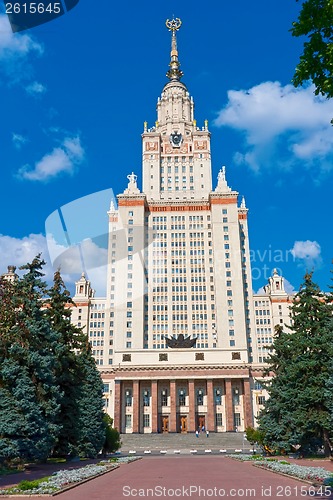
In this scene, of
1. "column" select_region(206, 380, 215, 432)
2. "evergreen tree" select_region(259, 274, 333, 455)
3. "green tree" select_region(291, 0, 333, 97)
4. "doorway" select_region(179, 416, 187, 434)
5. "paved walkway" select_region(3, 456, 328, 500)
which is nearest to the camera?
"green tree" select_region(291, 0, 333, 97)

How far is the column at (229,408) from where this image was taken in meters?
65.8

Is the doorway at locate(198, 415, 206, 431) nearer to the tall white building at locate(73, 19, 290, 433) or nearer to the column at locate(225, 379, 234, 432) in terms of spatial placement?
the tall white building at locate(73, 19, 290, 433)

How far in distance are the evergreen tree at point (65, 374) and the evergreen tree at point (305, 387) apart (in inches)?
533

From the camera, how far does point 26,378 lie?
2283 centimetres

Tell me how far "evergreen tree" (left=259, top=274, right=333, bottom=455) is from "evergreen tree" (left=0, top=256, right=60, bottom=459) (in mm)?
15083

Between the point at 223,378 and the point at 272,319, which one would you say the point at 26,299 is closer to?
the point at 223,378

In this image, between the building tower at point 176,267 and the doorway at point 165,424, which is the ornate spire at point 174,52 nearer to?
the building tower at point 176,267

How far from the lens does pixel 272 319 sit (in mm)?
96875

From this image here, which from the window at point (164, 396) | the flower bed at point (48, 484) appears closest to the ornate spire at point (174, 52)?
the window at point (164, 396)

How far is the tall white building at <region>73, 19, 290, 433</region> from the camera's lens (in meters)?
71.2

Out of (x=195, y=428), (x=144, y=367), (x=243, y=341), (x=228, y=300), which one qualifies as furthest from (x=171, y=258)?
(x=195, y=428)

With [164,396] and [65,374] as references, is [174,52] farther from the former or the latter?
[65,374]

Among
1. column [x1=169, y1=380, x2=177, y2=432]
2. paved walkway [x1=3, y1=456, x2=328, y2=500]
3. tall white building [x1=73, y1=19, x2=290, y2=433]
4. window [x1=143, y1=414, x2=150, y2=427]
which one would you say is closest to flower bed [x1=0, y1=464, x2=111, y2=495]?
paved walkway [x1=3, y1=456, x2=328, y2=500]

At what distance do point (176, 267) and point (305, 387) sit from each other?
210ft
